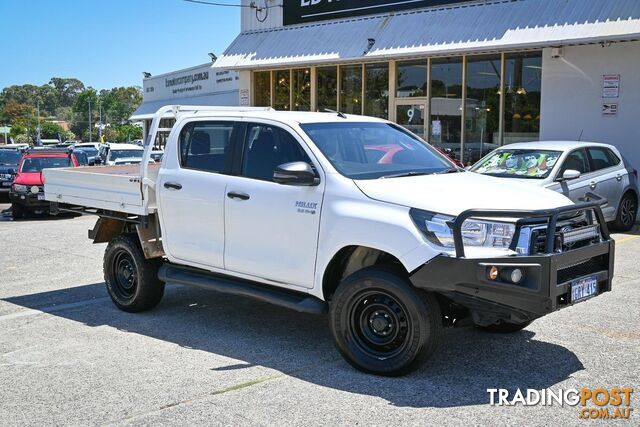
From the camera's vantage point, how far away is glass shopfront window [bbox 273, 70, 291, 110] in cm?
2288

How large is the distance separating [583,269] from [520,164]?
6723 millimetres

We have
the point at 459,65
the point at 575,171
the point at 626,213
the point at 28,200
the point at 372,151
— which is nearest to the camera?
the point at 372,151

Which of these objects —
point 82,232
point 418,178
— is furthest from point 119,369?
point 82,232

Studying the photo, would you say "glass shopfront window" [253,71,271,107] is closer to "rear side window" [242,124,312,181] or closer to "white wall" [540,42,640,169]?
"white wall" [540,42,640,169]

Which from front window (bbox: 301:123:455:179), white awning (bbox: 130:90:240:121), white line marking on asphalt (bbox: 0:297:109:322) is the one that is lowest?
white line marking on asphalt (bbox: 0:297:109:322)

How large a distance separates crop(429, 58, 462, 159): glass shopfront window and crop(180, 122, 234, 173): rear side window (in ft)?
39.7

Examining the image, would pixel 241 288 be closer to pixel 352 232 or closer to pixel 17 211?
pixel 352 232

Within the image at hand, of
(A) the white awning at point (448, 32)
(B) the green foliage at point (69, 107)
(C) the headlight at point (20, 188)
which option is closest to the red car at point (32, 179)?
(C) the headlight at point (20, 188)

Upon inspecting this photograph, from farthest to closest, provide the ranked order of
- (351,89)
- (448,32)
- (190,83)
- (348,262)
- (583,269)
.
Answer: (190,83) → (351,89) → (448,32) → (348,262) → (583,269)

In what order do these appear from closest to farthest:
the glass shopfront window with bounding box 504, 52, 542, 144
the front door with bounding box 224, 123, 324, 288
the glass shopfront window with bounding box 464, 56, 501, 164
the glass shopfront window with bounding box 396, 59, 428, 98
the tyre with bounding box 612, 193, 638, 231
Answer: the front door with bounding box 224, 123, 324, 288 → the tyre with bounding box 612, 193, 638, 231 → the glass shopfront window with bounding box 504, 52, 542, 144 → the glass shopfront window with bounding box 464, 56, 501, 164 → the glass shopfront window with bounding box 396, 59, 428, 98

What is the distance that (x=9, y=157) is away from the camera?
23375 millimetres

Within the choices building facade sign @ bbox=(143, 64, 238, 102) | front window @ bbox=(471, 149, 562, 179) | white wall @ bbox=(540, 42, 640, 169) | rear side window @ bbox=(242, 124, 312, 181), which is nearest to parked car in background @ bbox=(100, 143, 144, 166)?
building facade sign @ bbox=(143, 64, 238, 102)

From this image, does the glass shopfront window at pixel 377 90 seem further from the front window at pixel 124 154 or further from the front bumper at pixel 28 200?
the front bumper at pixel 28 200

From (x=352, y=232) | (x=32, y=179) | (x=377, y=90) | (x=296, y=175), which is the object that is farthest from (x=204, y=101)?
(x=352, y=232)
